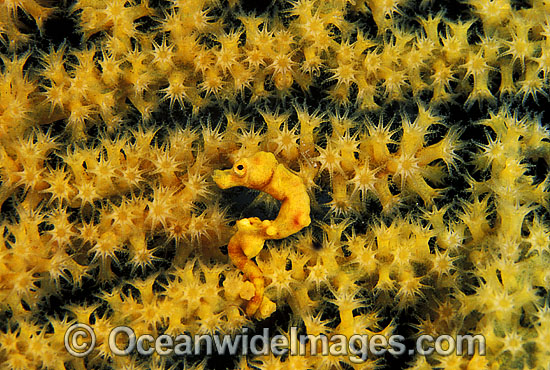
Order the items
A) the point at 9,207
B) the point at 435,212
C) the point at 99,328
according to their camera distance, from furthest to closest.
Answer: the point at 9,207, the point at 435,212, the point at 99,328

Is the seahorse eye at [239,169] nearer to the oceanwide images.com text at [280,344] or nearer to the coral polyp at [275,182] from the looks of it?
the coral polyp at [275,182]

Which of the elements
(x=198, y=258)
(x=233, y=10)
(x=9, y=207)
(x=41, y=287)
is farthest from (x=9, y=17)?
(x=198, y=258)

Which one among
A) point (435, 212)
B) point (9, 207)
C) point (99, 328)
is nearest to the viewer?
point (99, 328)

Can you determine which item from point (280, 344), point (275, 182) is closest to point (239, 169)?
point (275, 182)

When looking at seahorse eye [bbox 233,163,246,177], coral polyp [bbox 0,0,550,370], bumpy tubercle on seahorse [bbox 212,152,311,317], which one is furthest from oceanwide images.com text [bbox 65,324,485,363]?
seahorse eye [bbox 233,163,246,177]

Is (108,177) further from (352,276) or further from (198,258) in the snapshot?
(352,276)

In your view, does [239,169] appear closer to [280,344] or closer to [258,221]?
[258,221]
